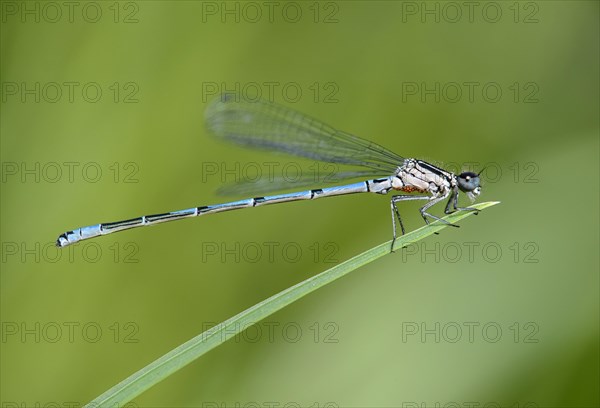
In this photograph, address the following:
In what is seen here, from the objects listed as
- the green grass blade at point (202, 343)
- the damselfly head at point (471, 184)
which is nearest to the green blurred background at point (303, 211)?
the damselfly head at point (471, 184)

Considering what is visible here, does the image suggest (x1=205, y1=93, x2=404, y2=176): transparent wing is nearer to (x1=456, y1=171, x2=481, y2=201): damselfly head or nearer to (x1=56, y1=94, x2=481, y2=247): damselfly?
(x1=56, y1=94, x2=481, y2=247): damselfly

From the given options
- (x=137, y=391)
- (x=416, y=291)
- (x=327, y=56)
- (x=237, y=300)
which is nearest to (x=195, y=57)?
(x=327, y=56)

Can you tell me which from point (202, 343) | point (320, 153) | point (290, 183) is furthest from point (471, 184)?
point (202, 343)

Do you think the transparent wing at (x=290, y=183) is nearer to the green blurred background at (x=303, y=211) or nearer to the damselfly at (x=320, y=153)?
the damselfly at (x=320, y=153)

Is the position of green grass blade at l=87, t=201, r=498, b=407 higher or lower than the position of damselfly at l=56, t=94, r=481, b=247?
lower

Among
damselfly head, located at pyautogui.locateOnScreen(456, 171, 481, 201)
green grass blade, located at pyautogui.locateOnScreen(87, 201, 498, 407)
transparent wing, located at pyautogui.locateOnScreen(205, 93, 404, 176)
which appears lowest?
green grass blade, located at pyautogui.locateOnScreen(87, 201, 498, 407)

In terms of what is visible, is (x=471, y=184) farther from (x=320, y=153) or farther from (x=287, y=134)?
(x=287, y=134)

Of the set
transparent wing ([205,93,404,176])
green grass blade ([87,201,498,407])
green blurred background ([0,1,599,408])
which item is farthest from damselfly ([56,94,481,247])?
green grass blade ([87,201,498,407])
